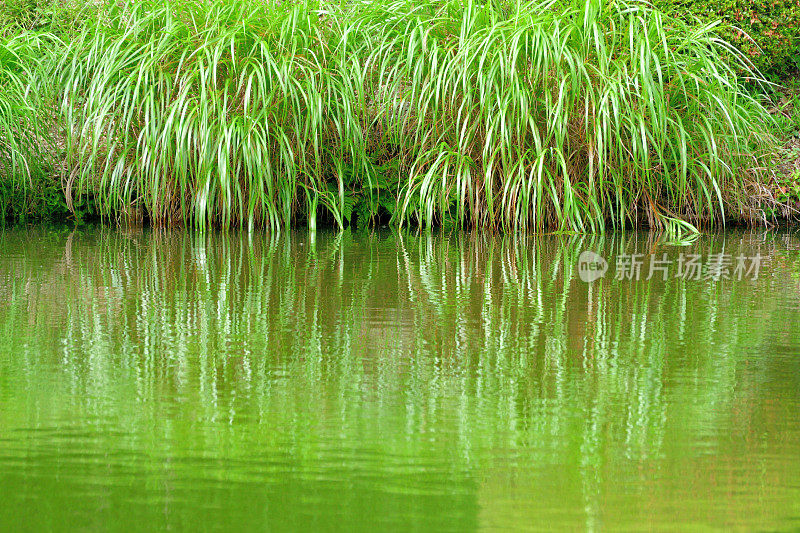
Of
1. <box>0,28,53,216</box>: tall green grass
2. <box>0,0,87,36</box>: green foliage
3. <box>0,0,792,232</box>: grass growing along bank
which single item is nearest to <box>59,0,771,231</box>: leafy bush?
<box>0,0,792,232</box>: grass growing along bank

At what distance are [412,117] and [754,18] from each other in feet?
10.3

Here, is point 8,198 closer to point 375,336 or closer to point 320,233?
point 320,233

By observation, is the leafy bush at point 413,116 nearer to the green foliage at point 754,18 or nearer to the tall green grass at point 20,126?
the tall green grass at point 20,126

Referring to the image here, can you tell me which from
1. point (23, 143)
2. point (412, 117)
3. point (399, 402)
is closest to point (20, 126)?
point (23, 143)

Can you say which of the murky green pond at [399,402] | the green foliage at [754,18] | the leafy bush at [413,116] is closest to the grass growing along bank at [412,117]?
the leafy bush at [413,116]

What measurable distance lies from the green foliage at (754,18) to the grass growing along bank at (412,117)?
103cm

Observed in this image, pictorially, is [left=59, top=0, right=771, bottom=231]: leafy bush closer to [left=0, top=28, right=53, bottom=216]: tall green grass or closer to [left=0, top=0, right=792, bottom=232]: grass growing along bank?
[left=0, top=0, right=792, bottom=232]: grass growing along bank

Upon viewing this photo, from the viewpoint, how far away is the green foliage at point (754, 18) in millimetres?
7164

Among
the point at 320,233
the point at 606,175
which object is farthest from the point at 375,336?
the point at 606,175

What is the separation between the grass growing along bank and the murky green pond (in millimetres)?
1962

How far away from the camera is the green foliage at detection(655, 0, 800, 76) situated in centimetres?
716

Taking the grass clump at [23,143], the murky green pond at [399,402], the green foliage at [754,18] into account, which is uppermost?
the green foliage at [754,18]

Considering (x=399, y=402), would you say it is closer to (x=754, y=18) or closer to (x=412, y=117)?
(x=412, y=117)

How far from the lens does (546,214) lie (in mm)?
5773
